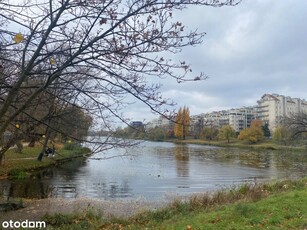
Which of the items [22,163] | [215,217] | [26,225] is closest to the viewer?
[215,217]

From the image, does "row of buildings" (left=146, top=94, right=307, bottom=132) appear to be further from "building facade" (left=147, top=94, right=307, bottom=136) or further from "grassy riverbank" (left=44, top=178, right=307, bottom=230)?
"grassy riverbank" (left=44, top=178, right=307, bottom=230)

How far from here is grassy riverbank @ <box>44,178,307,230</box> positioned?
24.8 feet

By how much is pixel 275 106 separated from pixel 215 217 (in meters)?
135

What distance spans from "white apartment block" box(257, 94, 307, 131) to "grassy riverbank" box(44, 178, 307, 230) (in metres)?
126

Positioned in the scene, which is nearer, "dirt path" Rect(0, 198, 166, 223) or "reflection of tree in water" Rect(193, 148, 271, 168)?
"dirt path" Rect(0, 198, 166, 223)

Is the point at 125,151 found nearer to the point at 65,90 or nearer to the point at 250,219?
the point at 65,90

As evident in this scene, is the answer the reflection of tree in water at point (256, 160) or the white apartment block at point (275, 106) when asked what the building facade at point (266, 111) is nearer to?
the white apartment block at point (275, 106)

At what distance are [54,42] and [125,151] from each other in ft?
7.45

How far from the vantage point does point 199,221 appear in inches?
324

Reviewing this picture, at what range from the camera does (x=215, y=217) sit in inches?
328

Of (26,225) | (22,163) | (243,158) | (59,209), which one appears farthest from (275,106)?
(26,225)

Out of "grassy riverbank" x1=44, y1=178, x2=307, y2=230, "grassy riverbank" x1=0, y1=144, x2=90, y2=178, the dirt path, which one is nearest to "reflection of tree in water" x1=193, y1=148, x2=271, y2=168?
"grassy riverbank" x1=0, y1=144, x2=90, y2=178

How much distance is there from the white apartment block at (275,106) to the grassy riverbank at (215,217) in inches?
4968

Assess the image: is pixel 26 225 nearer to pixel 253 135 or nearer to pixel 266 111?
pixel 253 135
